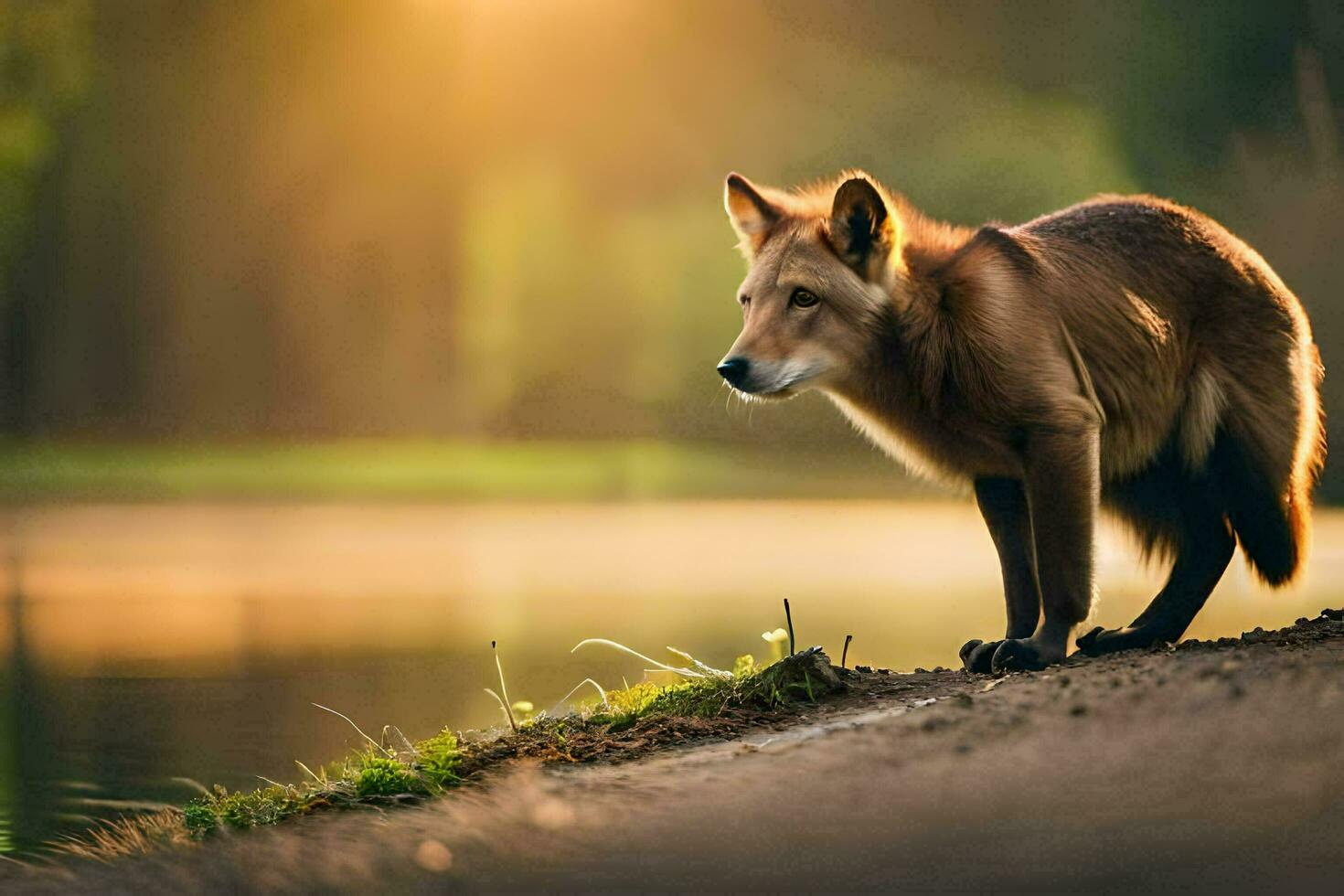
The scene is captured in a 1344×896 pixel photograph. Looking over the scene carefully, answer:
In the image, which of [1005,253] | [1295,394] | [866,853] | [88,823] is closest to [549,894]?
[866,853]

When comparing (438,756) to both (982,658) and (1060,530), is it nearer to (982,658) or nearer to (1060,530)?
(982,658)

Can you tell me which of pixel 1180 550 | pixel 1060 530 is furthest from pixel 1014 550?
pixel 1180 550

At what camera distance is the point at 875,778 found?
4.09 metres

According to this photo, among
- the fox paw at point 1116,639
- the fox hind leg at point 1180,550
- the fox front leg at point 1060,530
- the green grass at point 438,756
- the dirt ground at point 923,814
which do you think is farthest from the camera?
the fox hind leg at point 1180,550

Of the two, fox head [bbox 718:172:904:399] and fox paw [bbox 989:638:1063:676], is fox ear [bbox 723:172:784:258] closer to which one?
fox head [bbox 718:172:904:399]

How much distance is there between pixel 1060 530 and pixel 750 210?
1925 millimetres

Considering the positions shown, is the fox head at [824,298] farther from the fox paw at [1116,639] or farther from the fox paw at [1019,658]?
the fox paw at [1116,639]

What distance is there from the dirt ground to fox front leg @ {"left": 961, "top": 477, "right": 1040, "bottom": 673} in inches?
42.8

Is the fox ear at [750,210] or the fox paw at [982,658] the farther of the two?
the fox ear at [750,210]

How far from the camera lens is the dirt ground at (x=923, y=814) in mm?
3328

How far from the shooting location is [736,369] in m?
5.71

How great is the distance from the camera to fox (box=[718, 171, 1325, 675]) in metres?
5.71

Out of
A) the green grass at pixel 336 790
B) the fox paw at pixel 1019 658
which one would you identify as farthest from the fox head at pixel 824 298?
the green grass at pixel 336 790

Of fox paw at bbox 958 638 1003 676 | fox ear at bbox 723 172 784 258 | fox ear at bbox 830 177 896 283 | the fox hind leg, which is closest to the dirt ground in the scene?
fox paw at bbox 958 638 1003 676
